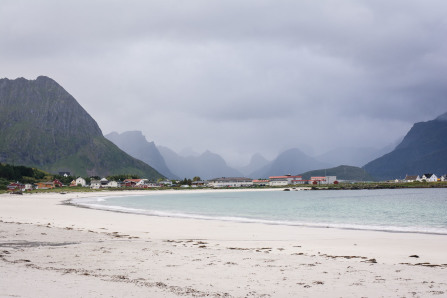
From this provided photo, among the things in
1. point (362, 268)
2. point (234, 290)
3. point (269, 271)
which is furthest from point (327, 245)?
point (234, 290)

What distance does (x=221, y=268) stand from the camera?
14266 mm

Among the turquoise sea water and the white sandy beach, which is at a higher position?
the white sandy beach

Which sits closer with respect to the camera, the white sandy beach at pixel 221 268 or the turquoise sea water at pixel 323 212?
the white sandy beach at pixel 221 268

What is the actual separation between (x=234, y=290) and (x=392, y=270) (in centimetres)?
669

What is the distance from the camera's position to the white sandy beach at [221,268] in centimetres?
1092

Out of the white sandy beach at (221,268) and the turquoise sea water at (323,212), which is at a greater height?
the white sandy beach at (221,268)

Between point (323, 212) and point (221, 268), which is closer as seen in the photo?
point (221, 268)

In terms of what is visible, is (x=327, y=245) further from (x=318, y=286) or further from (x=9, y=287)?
(x=9, y=287)

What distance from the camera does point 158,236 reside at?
25.8 metres

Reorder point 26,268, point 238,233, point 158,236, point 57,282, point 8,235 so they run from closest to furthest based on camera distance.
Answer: point 57,282, point 26,268, point 8,235, point 158,236, point 238,233

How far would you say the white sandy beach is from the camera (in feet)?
35.8

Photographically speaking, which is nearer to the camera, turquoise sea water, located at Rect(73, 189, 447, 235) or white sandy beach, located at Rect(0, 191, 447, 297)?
white sandy beach, located at Rect(0, 191, 447, 297)

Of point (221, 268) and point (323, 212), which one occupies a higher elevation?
point (221, 268)

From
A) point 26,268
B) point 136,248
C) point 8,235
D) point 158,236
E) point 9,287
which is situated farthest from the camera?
point 158,236
